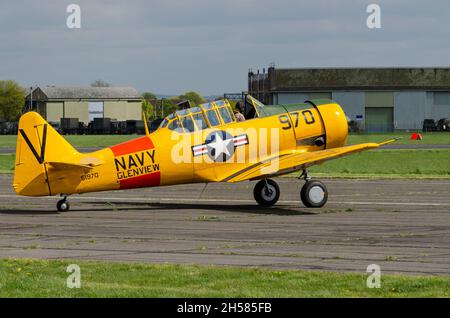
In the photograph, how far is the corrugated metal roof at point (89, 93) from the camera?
17275 centimetres

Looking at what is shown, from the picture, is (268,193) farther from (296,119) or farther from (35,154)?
(35,154)

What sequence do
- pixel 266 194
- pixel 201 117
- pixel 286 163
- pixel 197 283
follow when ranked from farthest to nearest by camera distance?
pixel 266 194
pixel 201 117
pixel 286 163
pixel 197 283

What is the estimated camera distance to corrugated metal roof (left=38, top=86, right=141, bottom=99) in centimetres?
17275

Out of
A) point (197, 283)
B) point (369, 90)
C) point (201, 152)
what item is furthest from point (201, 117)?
point (369, 90)

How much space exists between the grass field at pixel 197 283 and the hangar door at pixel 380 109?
10298 centimetres

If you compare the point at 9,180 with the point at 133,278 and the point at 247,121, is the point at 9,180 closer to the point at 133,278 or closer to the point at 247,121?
the point at 247,121

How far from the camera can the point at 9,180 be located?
131 feet

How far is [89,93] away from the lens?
177125 mm

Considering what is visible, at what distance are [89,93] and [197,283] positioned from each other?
164727mm

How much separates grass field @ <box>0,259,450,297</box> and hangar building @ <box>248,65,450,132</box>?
321ft

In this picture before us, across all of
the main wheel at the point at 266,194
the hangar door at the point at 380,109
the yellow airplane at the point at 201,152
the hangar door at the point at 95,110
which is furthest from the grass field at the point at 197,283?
the hangar door at the point at 95,110

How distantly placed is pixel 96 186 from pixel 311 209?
5.38 m

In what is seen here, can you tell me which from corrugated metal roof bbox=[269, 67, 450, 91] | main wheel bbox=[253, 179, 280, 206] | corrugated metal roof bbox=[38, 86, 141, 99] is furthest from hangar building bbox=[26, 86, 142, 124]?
main wheel bbox=[253, 179, 280, 206]
